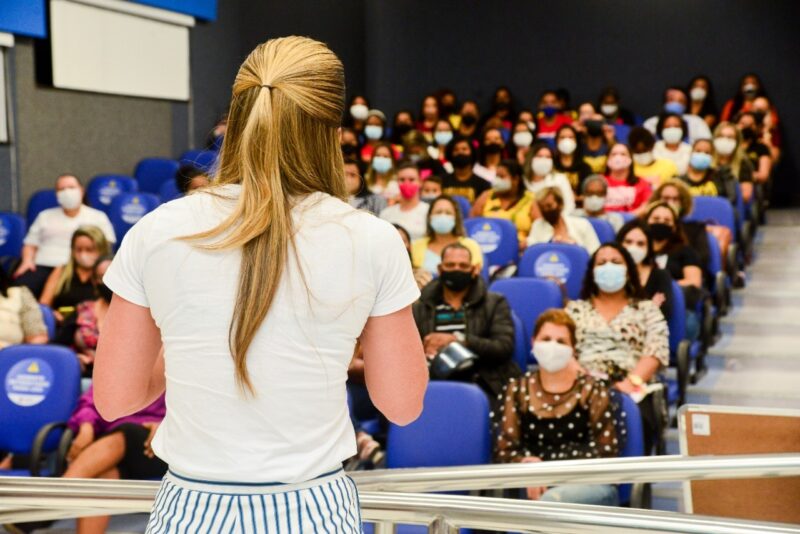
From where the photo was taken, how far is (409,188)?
21.8 ft

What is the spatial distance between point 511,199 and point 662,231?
145cm

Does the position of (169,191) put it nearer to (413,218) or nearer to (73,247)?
(413,218)

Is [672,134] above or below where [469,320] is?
above

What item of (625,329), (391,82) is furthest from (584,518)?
(391,82)

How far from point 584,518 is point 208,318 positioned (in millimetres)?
518

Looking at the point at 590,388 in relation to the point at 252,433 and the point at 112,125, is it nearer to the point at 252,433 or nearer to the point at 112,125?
the point at 252,433

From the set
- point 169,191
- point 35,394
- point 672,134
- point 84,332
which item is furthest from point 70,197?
point 672,134

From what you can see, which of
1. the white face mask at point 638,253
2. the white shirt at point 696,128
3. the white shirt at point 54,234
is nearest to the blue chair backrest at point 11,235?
the white shirt at point 54,234

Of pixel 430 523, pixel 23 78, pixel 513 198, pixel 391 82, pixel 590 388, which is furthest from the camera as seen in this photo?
pixel 391 82

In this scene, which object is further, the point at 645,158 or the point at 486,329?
the point at 645,158

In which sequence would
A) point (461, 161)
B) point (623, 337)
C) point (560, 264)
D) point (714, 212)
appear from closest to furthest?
1. point (623, 337)
2. point (560, 264)
3. point (714, 212)
4. point (461, 161)

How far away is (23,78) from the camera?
810cm

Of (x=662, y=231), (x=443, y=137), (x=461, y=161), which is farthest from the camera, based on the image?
(x=443, y=137)

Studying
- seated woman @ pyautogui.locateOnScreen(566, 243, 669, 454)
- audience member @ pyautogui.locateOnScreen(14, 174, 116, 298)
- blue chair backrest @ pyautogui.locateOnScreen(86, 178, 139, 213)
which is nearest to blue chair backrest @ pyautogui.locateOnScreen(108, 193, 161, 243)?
audience member @ pyautogui.locateOnScreen(14, 174, 116, 298)
